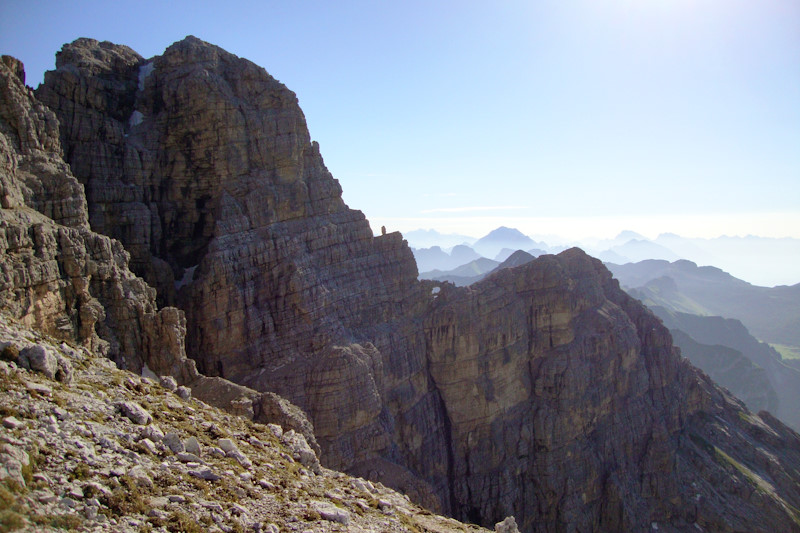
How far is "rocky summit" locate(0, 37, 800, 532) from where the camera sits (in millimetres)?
22734

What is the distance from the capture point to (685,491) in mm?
81438

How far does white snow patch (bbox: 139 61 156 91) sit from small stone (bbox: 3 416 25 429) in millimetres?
50571

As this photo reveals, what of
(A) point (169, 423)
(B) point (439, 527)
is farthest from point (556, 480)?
(A) point (169, 423)

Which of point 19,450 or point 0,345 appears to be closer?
point 19,450

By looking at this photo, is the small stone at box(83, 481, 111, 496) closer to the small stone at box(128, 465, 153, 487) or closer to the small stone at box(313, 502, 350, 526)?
the small stone at box(128, 465, 153, 487)

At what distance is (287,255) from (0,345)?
38.2 meters

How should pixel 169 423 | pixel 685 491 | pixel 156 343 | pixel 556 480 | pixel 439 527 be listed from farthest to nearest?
1. pixel 685 491
2. pixel 556 480
3. pixel 156 343
4. pixel 439 527
5. pixel 169 423

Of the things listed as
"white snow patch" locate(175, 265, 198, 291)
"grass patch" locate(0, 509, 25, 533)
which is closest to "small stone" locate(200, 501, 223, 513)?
"grass patch" locate(0, 509, 25, 533)

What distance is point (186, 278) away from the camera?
53.7 m

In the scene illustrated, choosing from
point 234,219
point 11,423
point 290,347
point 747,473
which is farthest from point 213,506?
point 747,473

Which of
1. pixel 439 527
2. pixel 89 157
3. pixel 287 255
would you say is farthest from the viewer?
pixel 287 255

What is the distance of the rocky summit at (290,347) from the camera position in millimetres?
22734

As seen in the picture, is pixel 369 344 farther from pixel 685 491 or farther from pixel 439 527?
pixel 685 491

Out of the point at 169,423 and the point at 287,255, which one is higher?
the point at 287,255
